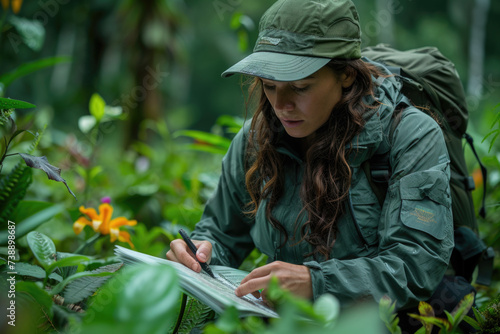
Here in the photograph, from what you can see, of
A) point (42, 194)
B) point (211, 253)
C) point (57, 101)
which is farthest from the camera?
point (57, 101)

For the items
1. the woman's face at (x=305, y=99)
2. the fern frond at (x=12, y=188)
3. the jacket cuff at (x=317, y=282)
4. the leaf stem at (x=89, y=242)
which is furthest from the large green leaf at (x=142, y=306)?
the leaf stem at (x=89, y=242)

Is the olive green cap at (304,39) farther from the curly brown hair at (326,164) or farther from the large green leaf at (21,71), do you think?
the large green leaf at (21,71)

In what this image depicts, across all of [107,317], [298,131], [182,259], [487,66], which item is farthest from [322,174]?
[487,66]

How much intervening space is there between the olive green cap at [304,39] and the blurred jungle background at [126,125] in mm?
488

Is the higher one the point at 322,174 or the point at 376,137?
the point at 376,137

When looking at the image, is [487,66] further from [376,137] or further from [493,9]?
[376,137]

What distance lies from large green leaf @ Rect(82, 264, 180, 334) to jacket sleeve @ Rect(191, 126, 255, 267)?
1.22 m

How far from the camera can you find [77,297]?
52.2 inches

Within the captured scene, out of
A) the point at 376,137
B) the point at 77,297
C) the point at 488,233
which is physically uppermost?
the point at 376,137

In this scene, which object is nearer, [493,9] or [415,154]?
[415,154]

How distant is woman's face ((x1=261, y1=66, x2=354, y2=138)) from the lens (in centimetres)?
167

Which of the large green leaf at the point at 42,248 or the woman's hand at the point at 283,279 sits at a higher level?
the large green leaf at the point at 42,248

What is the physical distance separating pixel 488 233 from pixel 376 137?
4.38 feet

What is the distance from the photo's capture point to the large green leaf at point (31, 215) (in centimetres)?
179
